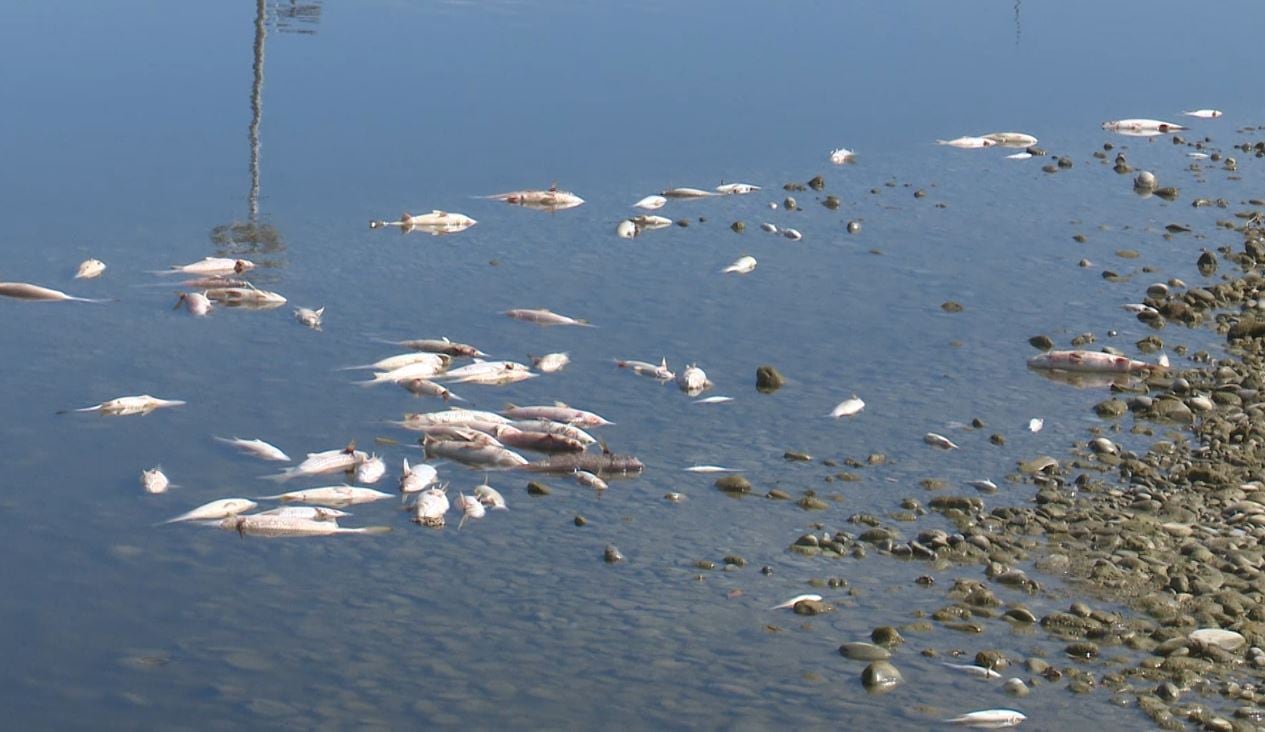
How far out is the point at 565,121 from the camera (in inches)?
895

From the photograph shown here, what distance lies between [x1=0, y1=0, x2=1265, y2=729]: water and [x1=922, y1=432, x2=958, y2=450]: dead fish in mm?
197

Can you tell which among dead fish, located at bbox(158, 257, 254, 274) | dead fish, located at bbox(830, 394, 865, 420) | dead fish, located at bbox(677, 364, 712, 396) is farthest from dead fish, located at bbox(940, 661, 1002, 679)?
dead fish, located at bbox(158, 257, 254, 274)

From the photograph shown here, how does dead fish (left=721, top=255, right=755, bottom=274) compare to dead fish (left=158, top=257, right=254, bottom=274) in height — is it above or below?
above

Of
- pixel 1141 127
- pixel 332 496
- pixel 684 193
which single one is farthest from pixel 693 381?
pixel 1141 127

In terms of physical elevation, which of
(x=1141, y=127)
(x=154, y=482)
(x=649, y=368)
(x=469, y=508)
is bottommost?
(x=154, y=482)

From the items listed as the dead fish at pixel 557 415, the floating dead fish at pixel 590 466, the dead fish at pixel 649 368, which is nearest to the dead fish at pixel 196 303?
the dead fish at pixel 557 415

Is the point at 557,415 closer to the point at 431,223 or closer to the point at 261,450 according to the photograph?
the point at 261,450

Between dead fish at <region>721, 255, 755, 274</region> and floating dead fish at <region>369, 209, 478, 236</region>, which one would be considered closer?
dead fish at <region>721, 255, 755, 274</region>

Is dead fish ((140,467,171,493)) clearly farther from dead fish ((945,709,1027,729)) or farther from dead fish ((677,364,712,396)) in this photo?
dead fish ((945,709,1027,729))

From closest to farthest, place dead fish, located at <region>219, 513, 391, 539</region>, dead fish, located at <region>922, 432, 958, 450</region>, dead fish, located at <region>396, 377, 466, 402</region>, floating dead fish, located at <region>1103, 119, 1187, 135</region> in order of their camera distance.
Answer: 1. dead fish, located at <region>219, 513, 391, 539</region>
2. dead fish, located at <region>922, 432, 958, 450</region>
3. dead fish, located at <region>396, 377, 466, 402</region>
4. floating dead fish, located at <region>1103, 119, 1187, 135</region>

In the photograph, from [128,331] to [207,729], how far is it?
248 inches

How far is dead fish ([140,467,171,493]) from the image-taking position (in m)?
12.1

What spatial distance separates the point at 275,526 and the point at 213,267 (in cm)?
535

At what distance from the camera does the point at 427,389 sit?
46.1ft
